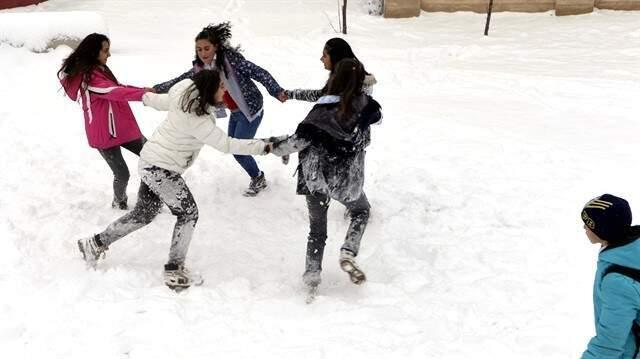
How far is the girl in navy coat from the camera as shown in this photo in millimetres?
5727

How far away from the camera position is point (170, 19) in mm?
15648

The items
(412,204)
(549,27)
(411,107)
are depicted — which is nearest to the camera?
(412,204)

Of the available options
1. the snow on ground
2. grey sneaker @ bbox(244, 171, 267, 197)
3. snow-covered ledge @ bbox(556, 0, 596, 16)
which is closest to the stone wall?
snow-covered ledge @ bbox(556, 0, 596, 16)

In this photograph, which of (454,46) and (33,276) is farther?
(454,46)

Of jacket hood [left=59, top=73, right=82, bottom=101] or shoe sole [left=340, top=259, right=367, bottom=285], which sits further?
jacket hood [left=59, top=73, right=82, bottom=101]

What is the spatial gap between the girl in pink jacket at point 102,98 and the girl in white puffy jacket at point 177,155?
593mm

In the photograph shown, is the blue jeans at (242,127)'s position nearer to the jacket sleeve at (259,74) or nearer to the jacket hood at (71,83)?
the jacket sleeve at (259,74)

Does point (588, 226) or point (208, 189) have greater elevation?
point (588, 226)

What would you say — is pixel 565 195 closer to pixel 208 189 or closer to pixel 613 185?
pixel 613 185

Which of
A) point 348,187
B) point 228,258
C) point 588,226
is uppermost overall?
point 588,226

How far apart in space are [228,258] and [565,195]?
11.2ft

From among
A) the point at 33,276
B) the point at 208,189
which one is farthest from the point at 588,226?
the point at 208,189

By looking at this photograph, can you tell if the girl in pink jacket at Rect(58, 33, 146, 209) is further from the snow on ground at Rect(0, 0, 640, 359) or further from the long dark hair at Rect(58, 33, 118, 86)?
the snow on ground at Rect(0, 0, 640, 359)

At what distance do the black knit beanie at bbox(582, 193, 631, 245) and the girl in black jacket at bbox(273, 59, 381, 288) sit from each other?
1.97 meters
